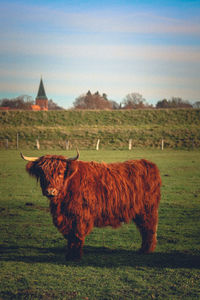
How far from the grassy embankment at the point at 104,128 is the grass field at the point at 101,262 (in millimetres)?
35056

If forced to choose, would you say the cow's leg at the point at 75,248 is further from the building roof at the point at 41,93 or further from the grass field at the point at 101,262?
the building roof at the point at 41,93

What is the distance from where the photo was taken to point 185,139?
47062 mm

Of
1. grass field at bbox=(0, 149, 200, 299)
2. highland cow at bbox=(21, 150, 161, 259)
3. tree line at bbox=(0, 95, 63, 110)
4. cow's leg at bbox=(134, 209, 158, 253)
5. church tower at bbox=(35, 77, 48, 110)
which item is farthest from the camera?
church tower at bbox=(35, 77, 48, 110)

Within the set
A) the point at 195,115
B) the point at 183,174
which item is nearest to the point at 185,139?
the point at 195,115

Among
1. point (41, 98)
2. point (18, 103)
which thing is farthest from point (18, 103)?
point (41, 98)

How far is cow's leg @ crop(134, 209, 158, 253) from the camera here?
665 cm

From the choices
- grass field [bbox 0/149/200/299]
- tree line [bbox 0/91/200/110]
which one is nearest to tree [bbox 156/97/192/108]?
tree line [bbox 0/91/200/110]

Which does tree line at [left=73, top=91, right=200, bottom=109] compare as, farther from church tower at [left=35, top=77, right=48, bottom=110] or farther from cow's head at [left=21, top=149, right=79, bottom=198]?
cow's head at [left=21, top=149, right=79, bottom=198]

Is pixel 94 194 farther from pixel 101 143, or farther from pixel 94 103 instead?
pixel 94 103

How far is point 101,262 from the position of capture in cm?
610

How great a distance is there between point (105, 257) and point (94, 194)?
120cm

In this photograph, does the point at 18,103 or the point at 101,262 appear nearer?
the point at 101,262

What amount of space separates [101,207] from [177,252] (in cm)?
178

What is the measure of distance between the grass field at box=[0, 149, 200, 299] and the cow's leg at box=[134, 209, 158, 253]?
0.16m
